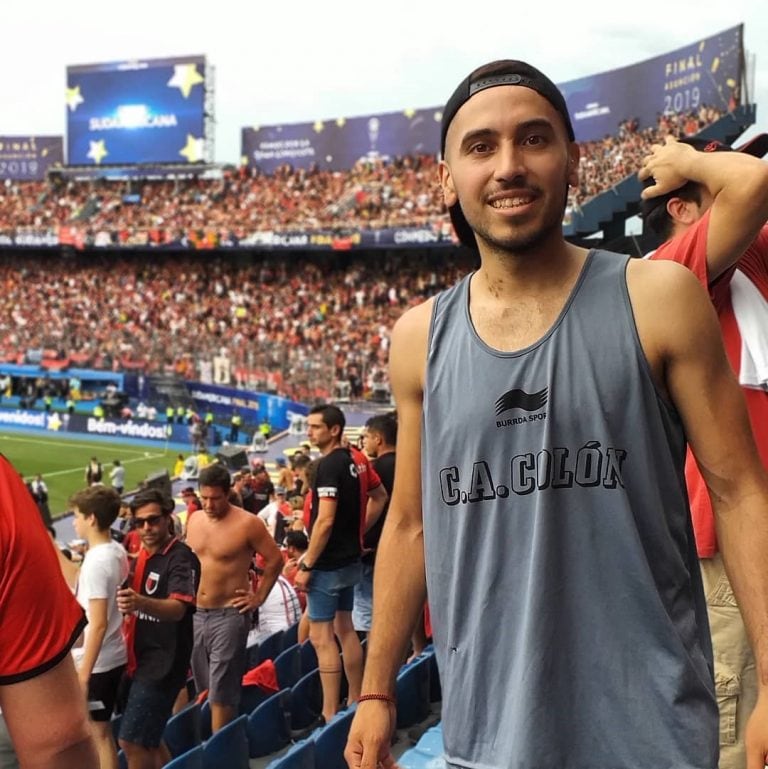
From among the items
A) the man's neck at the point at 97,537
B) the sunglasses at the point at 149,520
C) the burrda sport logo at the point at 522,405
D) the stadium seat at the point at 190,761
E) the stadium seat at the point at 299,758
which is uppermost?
the burrda sport logo at the point at 522,405

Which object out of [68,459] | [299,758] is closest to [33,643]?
[299,758]

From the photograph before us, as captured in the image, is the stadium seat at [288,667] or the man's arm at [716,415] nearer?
the man's arm at [716,415]

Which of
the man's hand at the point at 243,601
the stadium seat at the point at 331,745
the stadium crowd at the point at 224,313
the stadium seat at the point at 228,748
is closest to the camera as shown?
the stadium seat at the point at 331,745

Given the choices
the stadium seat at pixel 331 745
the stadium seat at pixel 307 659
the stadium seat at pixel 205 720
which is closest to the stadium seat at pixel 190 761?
the stadium seat at pixel 331 745

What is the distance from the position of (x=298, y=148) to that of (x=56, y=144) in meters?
Result: 16.9

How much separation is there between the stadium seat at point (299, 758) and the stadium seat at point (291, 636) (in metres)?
3.23

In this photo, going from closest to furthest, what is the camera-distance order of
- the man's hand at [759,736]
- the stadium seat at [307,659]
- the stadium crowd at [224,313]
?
the man's hand at [759,736]
the stadium seat at [307,659]
the stadium crowd at [224,313]

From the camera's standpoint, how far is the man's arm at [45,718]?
1.95 meters

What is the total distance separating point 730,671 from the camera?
242 cm

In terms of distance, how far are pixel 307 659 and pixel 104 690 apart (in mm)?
1924

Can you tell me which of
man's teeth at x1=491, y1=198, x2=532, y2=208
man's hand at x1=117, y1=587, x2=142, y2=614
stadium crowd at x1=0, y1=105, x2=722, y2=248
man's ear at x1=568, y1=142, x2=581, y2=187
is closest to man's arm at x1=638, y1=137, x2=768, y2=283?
man's ear at x1=568, y1=142, x2=581, y2=187

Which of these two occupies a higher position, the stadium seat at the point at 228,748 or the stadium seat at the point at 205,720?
the stadium seat at the point at 228,748

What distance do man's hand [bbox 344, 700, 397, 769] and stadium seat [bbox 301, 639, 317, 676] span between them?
5.10m

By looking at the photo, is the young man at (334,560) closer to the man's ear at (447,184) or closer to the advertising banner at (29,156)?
the man's ear at (447,184)
